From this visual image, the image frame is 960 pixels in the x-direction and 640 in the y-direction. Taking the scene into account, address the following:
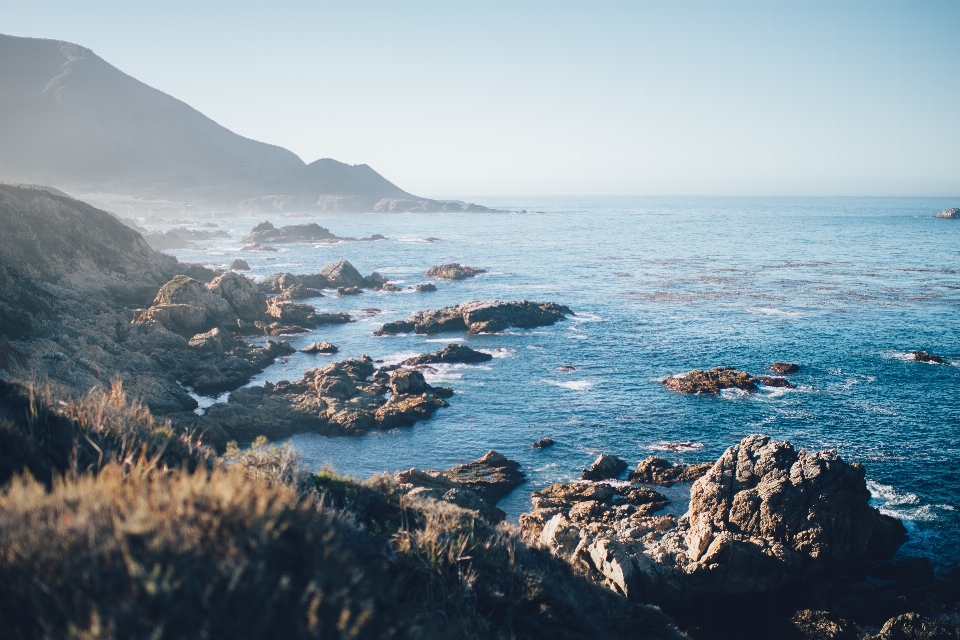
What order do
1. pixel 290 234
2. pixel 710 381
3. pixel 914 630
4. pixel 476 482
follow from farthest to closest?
pixel 290 234 → pixel 710 381 → pixel 476 482 → pixel 914 630

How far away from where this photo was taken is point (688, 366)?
167 ft

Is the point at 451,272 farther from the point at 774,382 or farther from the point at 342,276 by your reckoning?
the point at 774,382

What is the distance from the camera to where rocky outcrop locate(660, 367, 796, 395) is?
4528 centimetres

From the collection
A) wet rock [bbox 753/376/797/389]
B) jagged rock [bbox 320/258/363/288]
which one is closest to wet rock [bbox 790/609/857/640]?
wet rock [bbox 753/376/797/389]

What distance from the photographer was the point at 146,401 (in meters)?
36.9

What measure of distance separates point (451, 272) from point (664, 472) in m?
69.9

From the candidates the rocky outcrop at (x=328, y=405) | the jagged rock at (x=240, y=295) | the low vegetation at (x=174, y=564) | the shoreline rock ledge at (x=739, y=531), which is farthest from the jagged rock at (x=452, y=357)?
the low vegetation at (x=174, y=564)

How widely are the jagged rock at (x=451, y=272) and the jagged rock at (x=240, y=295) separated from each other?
3747 centimetres

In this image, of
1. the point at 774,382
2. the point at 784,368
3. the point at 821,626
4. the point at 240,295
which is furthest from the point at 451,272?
the point at 821,626

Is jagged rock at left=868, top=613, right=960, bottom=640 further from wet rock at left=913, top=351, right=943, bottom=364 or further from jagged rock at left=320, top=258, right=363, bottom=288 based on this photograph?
jagged rock at left=320, top=258, right=363, bottom=288

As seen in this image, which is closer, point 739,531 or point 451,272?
point 739,531

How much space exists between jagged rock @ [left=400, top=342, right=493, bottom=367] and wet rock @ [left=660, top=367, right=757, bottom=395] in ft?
54.1

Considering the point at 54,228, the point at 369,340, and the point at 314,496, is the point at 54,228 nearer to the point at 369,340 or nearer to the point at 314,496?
the point at 369,340

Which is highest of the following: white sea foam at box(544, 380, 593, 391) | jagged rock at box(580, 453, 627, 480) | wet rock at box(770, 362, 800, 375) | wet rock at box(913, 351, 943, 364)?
wet rock at box(913, 351, 943, 364)
